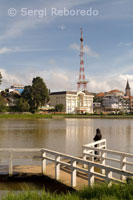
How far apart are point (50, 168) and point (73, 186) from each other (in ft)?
9.47

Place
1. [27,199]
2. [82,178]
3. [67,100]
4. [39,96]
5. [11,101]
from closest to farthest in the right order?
[27,199]
[82,178]
[39,96]
[11,101]
[67,100]

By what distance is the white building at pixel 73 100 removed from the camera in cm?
16648

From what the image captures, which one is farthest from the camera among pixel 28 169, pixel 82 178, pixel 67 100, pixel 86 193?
pixel 67 100

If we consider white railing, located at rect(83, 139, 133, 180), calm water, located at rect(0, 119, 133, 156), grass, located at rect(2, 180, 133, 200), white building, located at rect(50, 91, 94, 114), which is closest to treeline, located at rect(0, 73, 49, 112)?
white building, located at rect(50, 91, 94, 114)

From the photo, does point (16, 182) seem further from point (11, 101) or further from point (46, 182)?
point (11, 101)

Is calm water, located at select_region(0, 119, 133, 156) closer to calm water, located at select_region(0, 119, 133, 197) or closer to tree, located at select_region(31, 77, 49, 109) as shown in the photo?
calm water, located at select_region(0, 119, 133, 197)

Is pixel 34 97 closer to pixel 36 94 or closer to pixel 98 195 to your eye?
pixel 36 94

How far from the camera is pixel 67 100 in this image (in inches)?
6535

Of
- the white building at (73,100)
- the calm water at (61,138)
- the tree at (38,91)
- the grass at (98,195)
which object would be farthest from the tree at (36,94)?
the grass at (98,195)

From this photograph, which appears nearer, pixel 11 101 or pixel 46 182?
pixel 46 182

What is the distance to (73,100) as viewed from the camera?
169875 mm

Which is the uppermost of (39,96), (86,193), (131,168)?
(39,96)

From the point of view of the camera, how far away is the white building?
16648 centimetres

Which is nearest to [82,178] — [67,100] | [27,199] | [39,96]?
[27,199]
